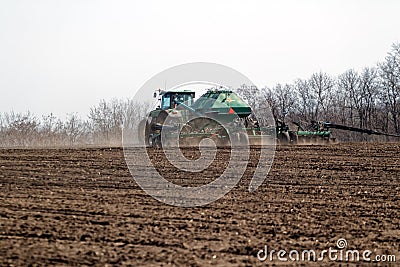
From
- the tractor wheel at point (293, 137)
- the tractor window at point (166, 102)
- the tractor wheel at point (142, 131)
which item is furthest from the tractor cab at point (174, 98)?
the tractor wheel at point (293, 137)

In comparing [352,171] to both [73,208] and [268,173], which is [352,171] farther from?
[73,208]

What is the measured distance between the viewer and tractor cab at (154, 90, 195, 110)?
79.2 feet

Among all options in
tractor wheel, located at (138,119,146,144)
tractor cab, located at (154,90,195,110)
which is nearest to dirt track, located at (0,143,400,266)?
tractor cab, located at (154,90,195,110)

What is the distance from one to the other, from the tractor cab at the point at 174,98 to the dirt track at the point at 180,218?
8.79 m

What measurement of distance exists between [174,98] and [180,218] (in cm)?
1539

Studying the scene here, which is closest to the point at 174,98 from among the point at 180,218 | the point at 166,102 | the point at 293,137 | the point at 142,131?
the point at 166,102

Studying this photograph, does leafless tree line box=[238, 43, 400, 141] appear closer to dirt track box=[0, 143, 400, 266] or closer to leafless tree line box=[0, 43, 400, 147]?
leafless tree line box=[0, 43, 400, 147]

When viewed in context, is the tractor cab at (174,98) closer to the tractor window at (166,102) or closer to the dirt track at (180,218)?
the tractor window at (166,102)

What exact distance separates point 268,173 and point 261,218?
588 centimetres

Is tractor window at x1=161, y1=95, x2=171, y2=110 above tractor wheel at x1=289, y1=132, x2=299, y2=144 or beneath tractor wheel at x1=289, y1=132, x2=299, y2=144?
above

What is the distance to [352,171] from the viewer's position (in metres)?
15.5

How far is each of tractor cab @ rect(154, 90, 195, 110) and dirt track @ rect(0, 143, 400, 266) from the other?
879 centimetres

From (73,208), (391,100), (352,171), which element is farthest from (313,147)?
(391,100)

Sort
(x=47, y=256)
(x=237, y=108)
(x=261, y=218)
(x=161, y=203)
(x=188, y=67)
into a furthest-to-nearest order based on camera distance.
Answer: (x=237, y=108) < (x=188, y=67) < (x=161, y=203) < (x=261, y=218) < (x=47, y=256)
